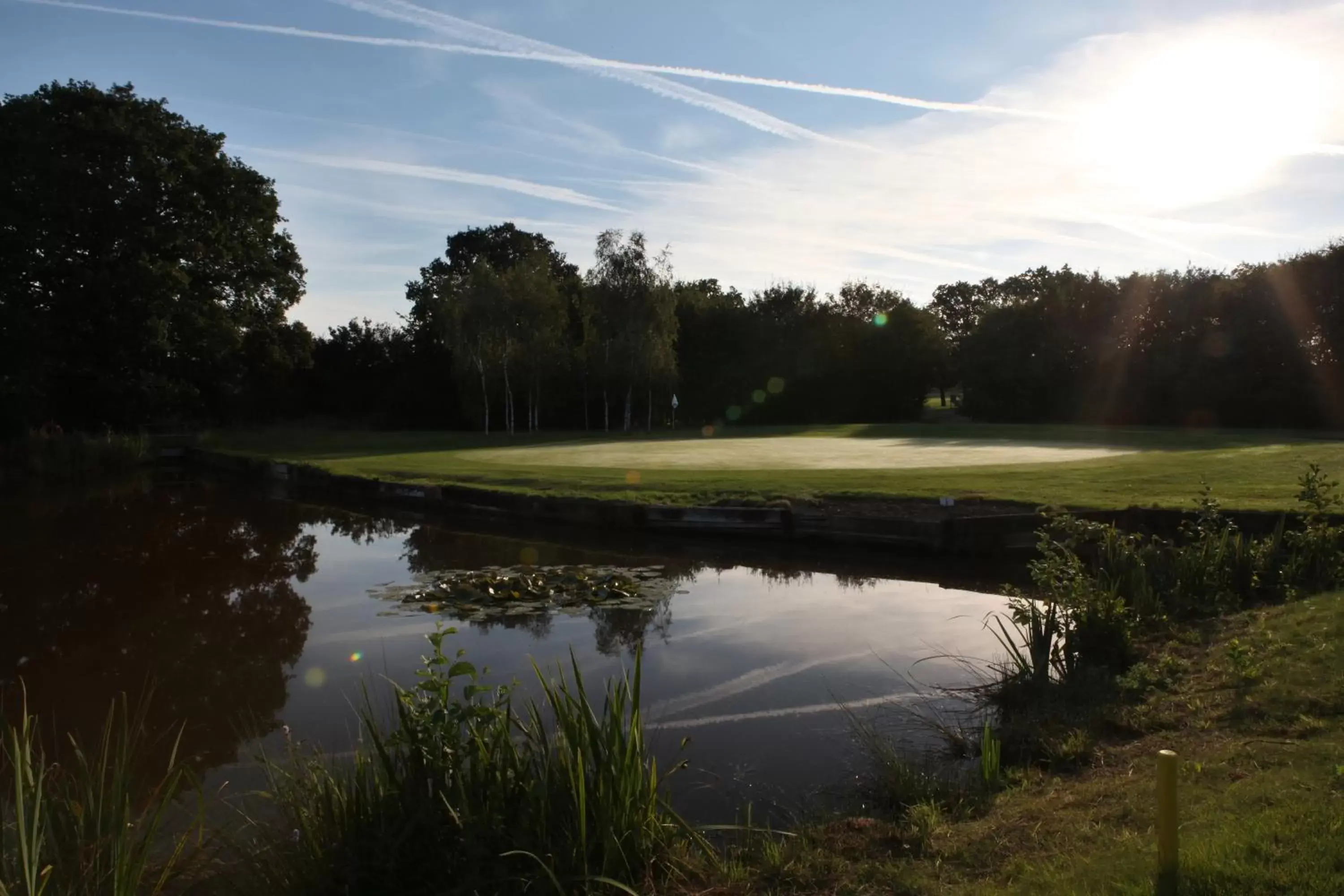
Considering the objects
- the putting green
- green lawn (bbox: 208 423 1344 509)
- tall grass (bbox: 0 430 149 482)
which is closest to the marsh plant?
green lawn (bbox: 208 423 1344 509)

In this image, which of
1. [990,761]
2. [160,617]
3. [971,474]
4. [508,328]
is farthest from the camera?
[508,328]

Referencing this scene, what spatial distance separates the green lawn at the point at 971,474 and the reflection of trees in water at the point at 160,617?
543cm

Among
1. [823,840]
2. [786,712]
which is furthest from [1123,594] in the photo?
[823,840]

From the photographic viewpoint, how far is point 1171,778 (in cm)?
318

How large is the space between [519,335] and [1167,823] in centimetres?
4190

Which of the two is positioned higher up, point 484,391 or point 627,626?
point 484,391

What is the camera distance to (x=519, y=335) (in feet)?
144

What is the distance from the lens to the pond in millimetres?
6707

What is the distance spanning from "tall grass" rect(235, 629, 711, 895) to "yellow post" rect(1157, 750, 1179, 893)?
1867mm

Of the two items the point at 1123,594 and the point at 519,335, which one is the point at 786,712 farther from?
the point at 519,335

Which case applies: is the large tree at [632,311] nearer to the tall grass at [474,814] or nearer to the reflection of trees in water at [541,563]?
the reflection of trees in water at [541,563]

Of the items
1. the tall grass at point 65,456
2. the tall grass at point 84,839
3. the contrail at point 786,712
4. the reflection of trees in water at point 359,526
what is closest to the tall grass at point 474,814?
the tall grass at point 84,839

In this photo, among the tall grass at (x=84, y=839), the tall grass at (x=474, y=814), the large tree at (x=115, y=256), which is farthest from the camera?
the large tree at (x=115, y=256)

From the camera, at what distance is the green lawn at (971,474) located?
49.8ft
